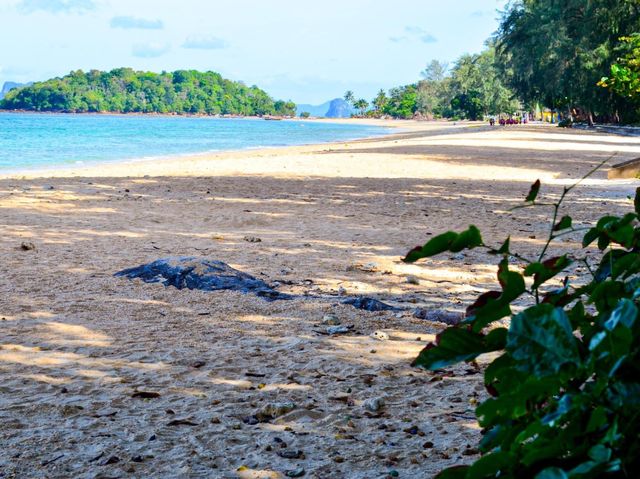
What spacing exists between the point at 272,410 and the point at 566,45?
46569 millimetres

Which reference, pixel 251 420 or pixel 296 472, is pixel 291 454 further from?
pixel 251 420

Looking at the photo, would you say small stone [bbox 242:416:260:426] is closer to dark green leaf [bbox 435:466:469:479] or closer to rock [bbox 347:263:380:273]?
dark green leaf [bbox 435:466:469:479]

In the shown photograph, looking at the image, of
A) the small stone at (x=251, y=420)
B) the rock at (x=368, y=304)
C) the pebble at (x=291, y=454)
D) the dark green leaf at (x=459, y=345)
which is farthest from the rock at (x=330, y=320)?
the dark green leaf at (x=459, y=345)

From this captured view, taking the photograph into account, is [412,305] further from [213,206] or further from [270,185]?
[270,185]

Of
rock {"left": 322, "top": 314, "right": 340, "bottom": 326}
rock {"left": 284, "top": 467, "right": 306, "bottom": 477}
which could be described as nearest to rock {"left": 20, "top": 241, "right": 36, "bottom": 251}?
rock {"left": 322, "top": 314, "right": 340, "bottom": 326}

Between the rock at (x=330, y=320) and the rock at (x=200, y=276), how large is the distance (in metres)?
0.70

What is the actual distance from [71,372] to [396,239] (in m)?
5.72

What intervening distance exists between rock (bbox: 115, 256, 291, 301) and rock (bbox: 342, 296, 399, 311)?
0.59 m

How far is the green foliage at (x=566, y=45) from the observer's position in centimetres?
4088

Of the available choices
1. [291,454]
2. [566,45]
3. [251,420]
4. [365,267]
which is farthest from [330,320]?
[566,45]

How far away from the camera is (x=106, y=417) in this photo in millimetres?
3963

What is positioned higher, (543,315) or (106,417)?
(543,315)

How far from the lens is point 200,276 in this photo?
22.5 feet

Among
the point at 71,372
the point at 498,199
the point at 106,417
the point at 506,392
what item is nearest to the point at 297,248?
the point at 71,372
